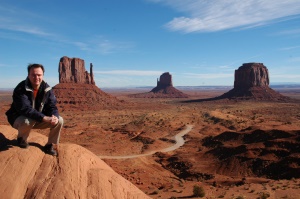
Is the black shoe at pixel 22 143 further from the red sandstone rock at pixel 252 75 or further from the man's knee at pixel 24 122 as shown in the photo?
the red sandstone rock at pixel 252 75

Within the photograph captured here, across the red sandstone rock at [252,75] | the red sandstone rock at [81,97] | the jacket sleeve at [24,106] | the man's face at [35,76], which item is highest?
the red sandstone rock at [252,75]

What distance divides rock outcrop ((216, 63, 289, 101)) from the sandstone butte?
359ft

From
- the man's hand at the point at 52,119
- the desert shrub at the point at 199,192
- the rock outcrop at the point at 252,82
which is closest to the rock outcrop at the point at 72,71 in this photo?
the rock outcrop at the point at 252,82

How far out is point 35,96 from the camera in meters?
5.95

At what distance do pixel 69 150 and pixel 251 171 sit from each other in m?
20.9

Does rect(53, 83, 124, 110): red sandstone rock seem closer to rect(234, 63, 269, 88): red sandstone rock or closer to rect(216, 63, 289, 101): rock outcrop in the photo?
rect(216, 63, 289, 101): rock outcrop

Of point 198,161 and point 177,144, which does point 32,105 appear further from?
point 177,144

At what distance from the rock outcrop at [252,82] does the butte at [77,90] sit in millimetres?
52624

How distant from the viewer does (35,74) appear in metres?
5.73

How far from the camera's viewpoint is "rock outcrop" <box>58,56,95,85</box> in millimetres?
90250

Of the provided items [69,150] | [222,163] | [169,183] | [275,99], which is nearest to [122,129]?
[222,163]

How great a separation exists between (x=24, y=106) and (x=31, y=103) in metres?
0.30

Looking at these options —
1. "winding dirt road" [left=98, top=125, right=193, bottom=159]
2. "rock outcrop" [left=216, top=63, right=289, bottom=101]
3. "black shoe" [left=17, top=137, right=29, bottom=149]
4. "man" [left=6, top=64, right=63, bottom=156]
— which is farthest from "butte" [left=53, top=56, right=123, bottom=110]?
"man" [left=6, top=64, right=63, bottom=156]

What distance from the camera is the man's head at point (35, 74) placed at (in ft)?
18.8
